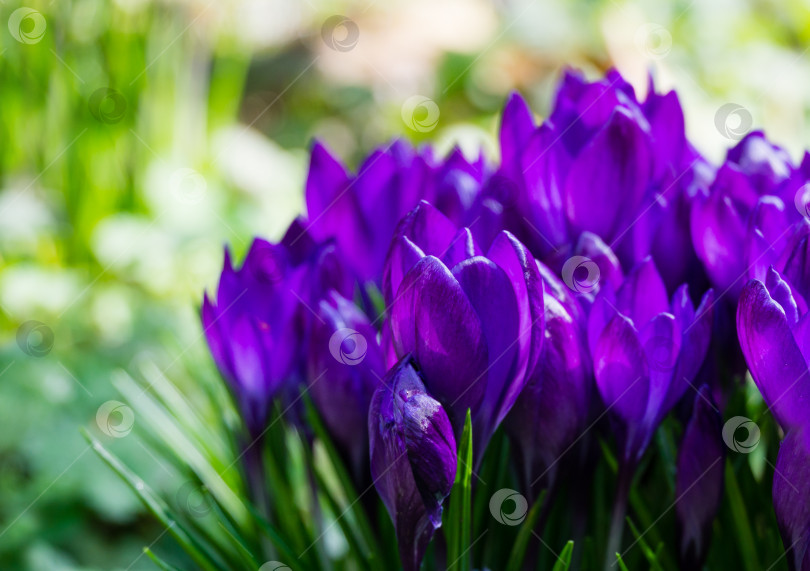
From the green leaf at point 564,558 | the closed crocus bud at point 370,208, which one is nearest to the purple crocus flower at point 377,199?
the closed crocus bud at point 370,208

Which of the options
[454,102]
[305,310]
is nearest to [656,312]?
[305,310]

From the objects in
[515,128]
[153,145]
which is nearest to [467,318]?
[515,128]

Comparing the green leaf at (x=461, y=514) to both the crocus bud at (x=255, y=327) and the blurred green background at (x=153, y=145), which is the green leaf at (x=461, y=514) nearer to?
the crocus bud at (x=255, y=327)

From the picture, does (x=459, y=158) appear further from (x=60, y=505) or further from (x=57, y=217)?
(x=57, y=217)

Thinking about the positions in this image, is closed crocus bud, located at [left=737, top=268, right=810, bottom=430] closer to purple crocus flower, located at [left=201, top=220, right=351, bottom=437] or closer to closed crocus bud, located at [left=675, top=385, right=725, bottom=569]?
closed crocus bud, located at [left=675, top=385, right=725, bottom=569]

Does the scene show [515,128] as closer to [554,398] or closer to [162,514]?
[554,398]

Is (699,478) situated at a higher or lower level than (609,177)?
lower
